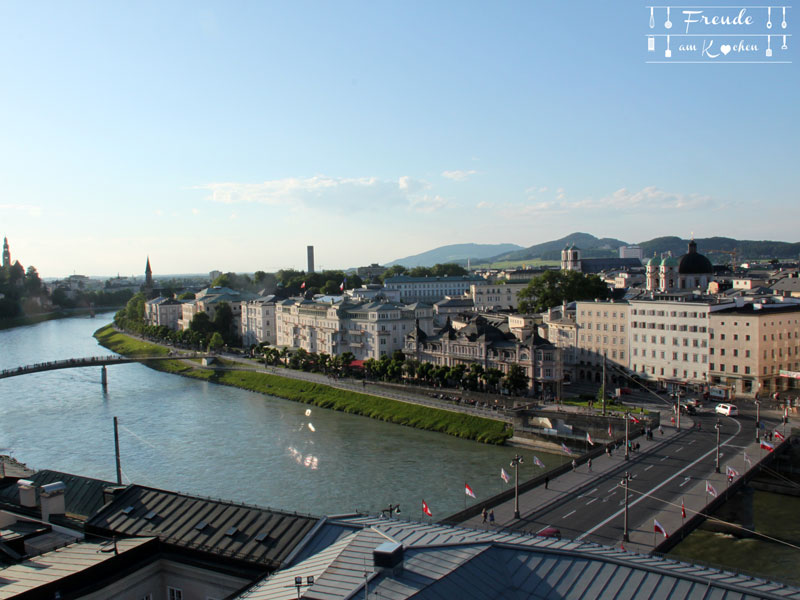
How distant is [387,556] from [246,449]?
34669 millimetres

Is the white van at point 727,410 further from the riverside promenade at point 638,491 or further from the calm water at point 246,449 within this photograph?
the calm water at point 246,449

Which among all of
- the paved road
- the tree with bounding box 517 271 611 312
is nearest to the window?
the paved road

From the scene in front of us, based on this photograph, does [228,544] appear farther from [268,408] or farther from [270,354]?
[270,354]

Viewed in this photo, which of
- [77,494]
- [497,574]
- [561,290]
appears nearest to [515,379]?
[561,290]

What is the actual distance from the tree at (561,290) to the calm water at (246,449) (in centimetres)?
3328

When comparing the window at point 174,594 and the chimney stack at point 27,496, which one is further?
the chimney stack at point 27,496

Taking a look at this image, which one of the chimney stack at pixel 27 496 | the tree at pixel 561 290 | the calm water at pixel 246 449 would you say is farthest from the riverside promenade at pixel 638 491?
the tree at pixel 561 290

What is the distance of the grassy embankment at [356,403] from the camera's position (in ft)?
164

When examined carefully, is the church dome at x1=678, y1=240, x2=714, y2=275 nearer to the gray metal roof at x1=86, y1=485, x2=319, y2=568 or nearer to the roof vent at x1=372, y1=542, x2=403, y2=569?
the gray metal roof at x1=86, y1=485, x2=319, y2=568

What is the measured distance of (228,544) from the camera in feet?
58.5

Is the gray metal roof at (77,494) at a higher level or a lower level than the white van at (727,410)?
higher

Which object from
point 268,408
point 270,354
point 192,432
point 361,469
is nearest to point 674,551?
point 361,469

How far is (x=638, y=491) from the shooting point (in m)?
30.8

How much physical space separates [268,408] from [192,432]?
1193cm
